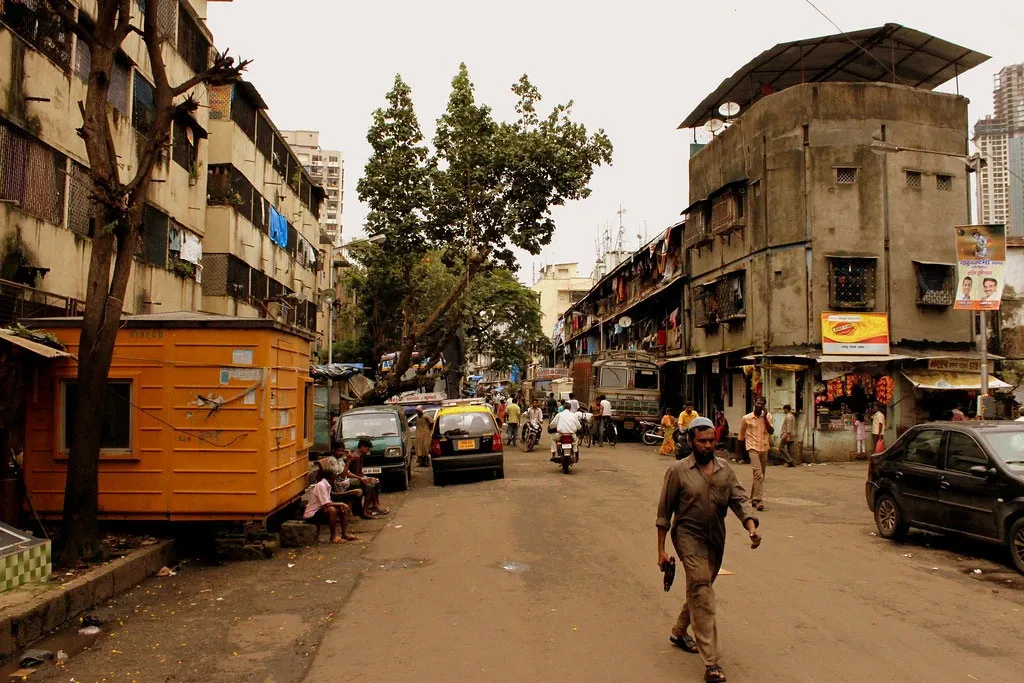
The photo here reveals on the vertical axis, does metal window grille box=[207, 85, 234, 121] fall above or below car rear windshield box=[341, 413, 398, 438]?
above

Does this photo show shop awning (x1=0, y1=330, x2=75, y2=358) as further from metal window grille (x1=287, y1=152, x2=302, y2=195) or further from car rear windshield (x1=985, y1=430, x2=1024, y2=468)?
metal window grille (x1=287, y1=152, x2=302, y2=195)

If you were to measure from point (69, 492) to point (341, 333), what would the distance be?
164 feet

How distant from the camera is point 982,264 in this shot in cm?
1678

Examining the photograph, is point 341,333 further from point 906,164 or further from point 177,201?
point 906,164

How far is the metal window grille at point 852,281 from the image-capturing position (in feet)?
80.2

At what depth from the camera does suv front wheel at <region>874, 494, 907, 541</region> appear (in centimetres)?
1077

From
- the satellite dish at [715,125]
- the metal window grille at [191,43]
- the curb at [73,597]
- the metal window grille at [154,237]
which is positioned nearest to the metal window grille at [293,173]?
the metal window grille at [191,43]

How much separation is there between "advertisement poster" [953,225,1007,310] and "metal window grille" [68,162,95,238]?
58.4ft

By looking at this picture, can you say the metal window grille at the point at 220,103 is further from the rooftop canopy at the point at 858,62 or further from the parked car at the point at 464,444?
the rooftop canopy at the point at 858,62

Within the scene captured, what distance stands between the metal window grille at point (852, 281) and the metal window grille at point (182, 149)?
61.5ft

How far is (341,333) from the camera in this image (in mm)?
58031

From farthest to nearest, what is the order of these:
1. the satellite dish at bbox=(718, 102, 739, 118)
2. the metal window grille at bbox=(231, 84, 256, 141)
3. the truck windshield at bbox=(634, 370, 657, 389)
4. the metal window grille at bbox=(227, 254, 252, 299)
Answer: the truck windshield at bbox=(634, 370, 657, 389)
the satellite dish at bbox=(718, 102, 739, 118)
the metal window grille at bbox=(231, 84, 256, 141)
the metal window grille at bbox=(227, 254, 252, 299)

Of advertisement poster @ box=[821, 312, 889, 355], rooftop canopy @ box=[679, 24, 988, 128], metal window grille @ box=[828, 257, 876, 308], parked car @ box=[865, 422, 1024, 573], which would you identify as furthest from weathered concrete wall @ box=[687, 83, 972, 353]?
parked car @ box=[865, 422, 1024, 573]

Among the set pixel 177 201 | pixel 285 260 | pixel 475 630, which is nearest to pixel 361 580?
pixel 475 630
